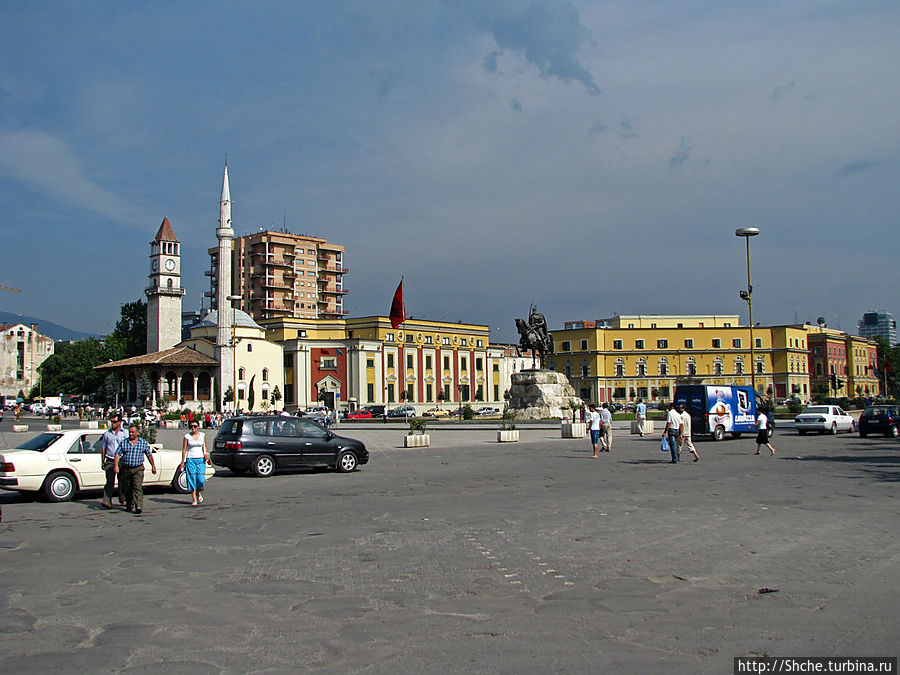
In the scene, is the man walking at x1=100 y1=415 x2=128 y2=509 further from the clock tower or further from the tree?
the tree

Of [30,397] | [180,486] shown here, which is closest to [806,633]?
[180,486]

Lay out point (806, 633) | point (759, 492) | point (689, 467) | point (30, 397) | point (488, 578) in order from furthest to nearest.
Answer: point (30, 397) < point (689, 467) < point (759, 492) < point (488, 578) < point (806, 633)

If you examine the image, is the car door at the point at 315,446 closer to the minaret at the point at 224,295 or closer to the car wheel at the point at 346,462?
the car wheel at the point at 346,462

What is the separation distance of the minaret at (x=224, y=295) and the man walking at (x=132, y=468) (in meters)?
Result: 63.5

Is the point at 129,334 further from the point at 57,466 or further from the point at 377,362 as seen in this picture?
the point at 57,466

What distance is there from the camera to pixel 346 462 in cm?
2025

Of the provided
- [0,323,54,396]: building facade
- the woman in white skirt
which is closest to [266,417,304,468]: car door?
the woman in white skirt

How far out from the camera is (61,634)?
6.10m

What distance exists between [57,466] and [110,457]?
1.73 meters

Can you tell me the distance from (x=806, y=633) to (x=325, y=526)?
7013mm

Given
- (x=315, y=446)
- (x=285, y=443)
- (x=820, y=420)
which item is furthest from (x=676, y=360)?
(x=285, y=443)

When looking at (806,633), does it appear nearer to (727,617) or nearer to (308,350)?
(727,617)

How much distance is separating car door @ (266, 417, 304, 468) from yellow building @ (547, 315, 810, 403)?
8883cm

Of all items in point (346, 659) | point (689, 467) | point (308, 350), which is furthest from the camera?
point (308, 350)
